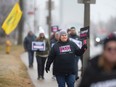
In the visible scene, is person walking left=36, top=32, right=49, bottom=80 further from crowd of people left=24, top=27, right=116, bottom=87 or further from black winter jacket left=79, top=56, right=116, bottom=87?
black winter jacket left=79, top=56, right=116, bottom=87

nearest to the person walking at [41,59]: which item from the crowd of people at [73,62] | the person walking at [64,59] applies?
the crowd of people at [73,62]

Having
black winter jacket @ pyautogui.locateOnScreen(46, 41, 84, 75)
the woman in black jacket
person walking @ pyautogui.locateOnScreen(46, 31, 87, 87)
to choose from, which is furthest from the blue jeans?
the woman in black jacket

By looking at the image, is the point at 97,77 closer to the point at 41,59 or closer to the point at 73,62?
the point at 73,62

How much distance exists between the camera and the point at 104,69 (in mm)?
4996

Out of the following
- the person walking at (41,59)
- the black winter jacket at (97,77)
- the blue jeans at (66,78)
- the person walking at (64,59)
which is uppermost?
the black winter jacket at (97,77)

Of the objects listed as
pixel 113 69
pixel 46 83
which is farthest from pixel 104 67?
pixel 46 83

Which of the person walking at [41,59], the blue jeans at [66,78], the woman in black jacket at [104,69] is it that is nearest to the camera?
the woman in black jacket at [104,69]

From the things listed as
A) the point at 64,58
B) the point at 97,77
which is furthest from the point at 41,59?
the point at 97,77

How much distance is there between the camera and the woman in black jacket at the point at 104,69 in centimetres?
494

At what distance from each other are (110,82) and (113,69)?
0.15m

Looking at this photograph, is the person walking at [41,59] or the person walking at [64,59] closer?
the person walking at [64,59]

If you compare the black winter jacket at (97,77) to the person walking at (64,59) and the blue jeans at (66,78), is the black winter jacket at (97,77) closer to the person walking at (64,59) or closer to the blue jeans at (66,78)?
the person walking at (64,59)

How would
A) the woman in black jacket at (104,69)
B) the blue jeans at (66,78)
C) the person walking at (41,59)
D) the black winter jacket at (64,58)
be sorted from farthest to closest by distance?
1. the person walking at (41,59)
2. the blue jeans at (66,78)
3. the black winter jacket at (64,58)
4. the woman in black jacket at (104,69)

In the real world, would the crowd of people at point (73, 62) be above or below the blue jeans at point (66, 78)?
above
